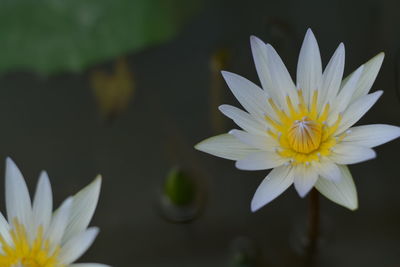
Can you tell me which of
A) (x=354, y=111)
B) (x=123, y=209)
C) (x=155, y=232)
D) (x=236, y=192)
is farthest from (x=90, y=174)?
(x=354, y=111)

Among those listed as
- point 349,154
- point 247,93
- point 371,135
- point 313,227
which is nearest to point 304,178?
point 349,154

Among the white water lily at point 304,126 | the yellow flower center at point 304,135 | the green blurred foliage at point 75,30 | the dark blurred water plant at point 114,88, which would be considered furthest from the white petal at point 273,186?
the dark blurred water plant at point 114,88

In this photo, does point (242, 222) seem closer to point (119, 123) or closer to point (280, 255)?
point (280, 255)

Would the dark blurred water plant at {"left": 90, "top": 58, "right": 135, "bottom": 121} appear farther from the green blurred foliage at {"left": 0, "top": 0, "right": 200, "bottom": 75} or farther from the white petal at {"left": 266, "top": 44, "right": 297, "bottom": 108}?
the white petal at {"left": 266, "top": 44, "right": 297, "bottom": 108}

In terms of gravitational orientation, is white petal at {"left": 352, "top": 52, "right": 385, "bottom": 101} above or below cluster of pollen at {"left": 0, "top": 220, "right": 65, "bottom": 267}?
above

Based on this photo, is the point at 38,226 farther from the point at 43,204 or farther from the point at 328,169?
the point at 328,169

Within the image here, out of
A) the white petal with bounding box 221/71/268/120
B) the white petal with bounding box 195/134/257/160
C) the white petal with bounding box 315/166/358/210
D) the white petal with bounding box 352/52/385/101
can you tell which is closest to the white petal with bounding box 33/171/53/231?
the white petal with bounding box 195/134/257/160
